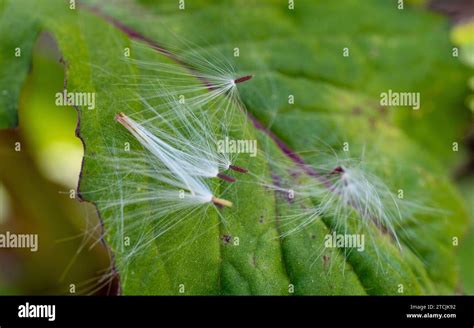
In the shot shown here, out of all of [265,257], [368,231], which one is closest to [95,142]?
[265,257]

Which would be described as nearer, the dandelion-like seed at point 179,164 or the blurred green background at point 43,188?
the dandelion-like seed at point 179,164

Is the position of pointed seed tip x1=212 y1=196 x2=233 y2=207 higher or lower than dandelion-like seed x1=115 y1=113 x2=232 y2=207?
lower

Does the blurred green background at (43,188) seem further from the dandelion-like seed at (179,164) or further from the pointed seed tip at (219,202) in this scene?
the pointed seed tip at (219,202)

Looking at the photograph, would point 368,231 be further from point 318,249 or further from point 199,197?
point 199,197

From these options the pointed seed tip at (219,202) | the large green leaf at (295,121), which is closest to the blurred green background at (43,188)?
the large green leaf at (295,121)

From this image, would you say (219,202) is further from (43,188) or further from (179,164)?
(43,188)

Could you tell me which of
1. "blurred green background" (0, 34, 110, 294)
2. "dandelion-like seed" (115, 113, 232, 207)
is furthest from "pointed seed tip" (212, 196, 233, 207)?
"blurred green background" (0, 34, 110, 294)

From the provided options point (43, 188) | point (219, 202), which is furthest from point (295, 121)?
point (43, 188)

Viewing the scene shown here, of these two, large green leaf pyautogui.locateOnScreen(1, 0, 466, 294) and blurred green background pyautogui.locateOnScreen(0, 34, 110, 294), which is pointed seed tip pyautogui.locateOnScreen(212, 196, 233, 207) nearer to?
large green leaf pyautogui.locateOnScreen(1, 0, 466, 294)

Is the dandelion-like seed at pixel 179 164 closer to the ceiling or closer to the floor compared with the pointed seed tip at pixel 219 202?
closer to the ceiling
